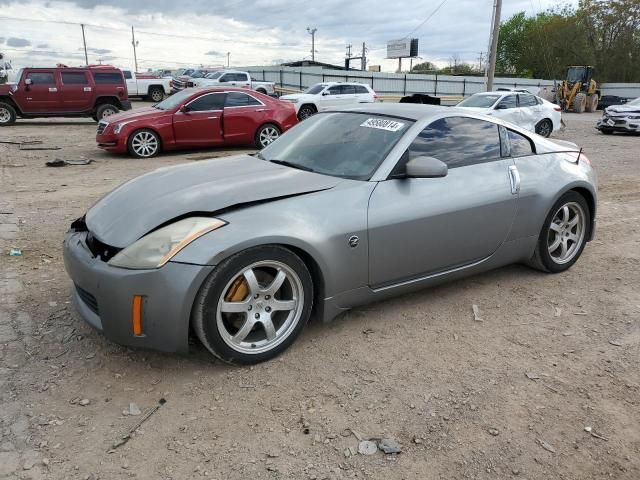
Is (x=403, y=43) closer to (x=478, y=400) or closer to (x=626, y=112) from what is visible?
(x=626, y=112)

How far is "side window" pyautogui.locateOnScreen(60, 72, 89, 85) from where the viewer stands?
17047 millimetres

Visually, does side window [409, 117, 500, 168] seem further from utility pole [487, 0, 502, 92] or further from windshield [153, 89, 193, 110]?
utility pole [487, 0, 502, 92]

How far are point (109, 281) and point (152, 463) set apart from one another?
941mm

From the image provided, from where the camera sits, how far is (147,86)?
93.4 ft

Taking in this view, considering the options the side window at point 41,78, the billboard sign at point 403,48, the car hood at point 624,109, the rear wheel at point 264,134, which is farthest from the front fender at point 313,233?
the billboard sign at point 403,48

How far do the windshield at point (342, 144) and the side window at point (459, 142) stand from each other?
17 centimetres

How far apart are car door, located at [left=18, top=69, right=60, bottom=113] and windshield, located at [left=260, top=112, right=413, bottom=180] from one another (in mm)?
15588

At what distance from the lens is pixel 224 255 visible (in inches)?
108

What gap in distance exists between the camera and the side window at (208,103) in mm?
11297

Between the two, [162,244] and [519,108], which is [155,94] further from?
[162,244]

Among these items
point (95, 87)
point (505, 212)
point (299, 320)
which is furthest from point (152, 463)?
point (95, 87)

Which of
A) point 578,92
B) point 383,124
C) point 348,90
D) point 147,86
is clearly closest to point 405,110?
point 383,124

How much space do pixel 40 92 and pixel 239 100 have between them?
8.80m

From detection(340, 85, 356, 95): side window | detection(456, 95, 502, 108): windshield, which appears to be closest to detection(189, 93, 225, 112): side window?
detection(456, 95, 502, 108): windshield
